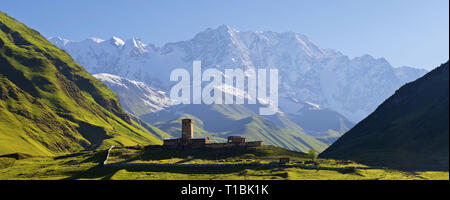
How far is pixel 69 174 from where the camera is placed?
188375 millimetres
